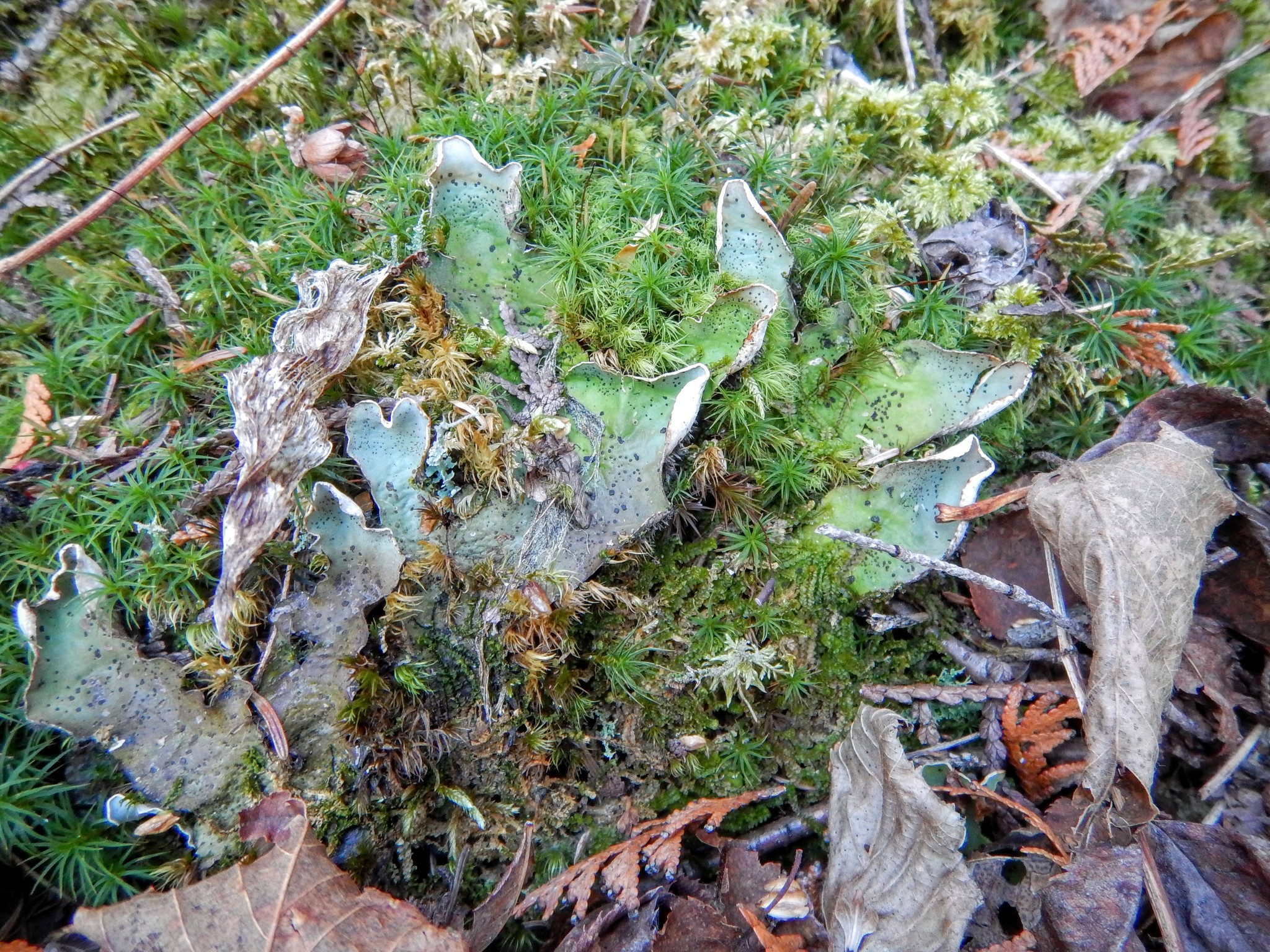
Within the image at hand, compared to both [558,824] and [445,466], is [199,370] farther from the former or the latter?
[558,824]

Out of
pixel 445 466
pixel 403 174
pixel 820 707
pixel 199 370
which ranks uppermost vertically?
pixel 403 174

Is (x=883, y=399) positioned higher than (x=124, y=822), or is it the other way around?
(x=883, y=399)

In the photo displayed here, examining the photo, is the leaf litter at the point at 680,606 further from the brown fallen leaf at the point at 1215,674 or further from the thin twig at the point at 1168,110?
the thin twig at the point at 1168,110

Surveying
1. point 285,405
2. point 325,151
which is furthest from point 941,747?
point 325,151

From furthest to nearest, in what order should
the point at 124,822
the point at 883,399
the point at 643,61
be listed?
the point at 643,61, the point at 883,399, the point at 124,822

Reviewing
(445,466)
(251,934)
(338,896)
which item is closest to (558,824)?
(338,896)

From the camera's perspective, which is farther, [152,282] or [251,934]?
[152,282]

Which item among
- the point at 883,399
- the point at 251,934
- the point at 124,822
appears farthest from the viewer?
the point at 883,399

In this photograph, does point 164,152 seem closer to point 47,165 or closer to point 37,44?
point 47,165
